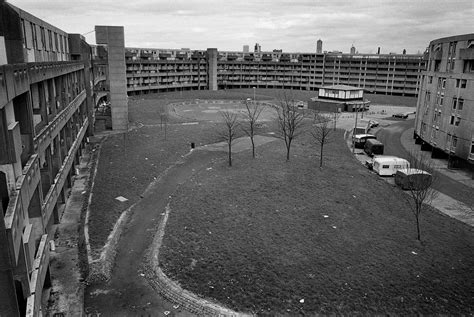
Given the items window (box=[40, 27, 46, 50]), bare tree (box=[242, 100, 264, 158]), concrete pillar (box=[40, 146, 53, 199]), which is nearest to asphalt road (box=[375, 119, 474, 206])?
bare tree (box=[242, 100, 264, 158])

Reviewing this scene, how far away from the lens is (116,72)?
49531 mm

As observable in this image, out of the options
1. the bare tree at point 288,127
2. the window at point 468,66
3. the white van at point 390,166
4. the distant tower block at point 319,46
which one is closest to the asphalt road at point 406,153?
the white van at point 390,166

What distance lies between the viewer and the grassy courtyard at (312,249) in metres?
15.5

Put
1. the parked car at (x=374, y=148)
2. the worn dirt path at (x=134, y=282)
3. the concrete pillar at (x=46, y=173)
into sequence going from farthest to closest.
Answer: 1. the parked car at (x=374, y=148)
2. the concrete pillar at (x=46, y=173)
3. the worn dirt path at (x=134, y=282)

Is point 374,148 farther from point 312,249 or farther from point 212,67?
point 212,67

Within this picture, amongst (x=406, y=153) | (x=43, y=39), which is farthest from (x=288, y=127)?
(x=43, y=39)

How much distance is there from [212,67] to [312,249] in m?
106

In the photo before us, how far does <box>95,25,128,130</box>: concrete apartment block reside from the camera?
47.8 metres

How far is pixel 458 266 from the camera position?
1858 cm

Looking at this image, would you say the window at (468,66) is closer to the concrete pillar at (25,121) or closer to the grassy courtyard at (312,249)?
the grassy courtyard at (312,249)

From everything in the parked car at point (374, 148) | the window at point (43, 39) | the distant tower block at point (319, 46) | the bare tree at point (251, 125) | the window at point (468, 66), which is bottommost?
the parked car at point (374, 148)

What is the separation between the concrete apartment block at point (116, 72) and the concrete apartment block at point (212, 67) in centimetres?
7165

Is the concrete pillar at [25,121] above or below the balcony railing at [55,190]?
above

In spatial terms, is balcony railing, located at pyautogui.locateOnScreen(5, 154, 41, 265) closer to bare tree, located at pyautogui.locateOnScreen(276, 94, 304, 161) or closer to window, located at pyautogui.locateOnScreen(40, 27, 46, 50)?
window, located at pyautogui.locateOnScreen(40, 27, 46, 50)
